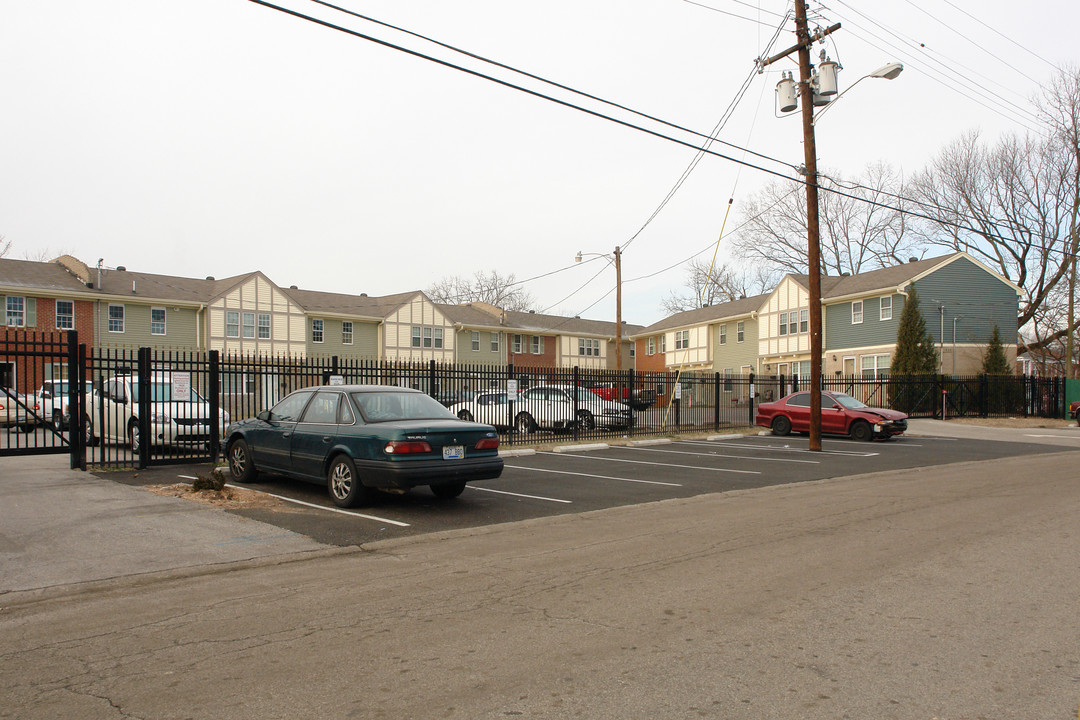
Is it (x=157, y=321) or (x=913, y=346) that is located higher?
(x=157, y=321)

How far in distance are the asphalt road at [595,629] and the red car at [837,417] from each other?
45.1 feet

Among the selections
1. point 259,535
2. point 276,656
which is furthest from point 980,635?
point 259,535

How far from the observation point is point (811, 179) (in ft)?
61.1

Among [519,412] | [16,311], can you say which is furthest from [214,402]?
[16,311]

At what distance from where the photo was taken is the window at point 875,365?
38688mm

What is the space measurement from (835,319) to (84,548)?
136 feet

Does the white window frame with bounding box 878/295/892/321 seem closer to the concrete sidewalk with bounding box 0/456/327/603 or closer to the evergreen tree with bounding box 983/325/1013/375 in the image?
the evergreen tree with bounding box 983/325/1013/375

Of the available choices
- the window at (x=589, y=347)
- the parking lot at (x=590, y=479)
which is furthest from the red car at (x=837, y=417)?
the window at (x=589, y=347)

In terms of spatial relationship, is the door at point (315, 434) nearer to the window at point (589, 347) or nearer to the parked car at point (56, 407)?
the parked car at point (56, 407)

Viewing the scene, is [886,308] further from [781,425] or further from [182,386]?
[182,386]

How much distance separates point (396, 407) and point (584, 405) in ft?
39.1

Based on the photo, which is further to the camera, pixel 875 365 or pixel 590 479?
pixel 875 365

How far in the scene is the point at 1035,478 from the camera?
514 inches

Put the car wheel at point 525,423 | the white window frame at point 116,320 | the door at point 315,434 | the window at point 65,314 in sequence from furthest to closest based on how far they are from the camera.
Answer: the white window frame at point 116,320 < the window at point 65,314 < the car wheel at point 525,423 < the door at point 315,434
